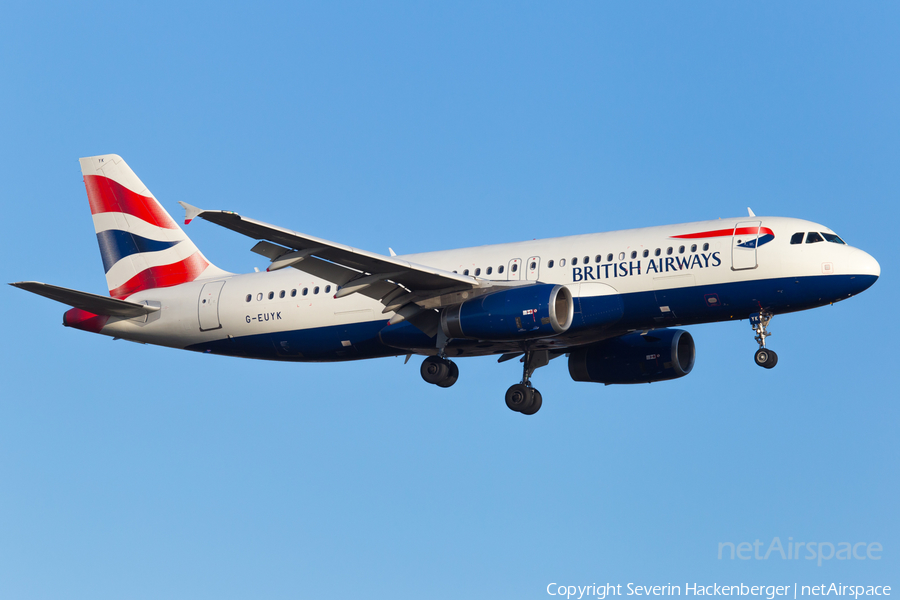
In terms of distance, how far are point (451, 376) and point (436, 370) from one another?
0.58 meters

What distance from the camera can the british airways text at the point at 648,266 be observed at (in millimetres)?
32531

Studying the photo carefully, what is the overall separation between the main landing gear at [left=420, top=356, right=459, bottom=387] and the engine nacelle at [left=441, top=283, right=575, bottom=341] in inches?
98.0

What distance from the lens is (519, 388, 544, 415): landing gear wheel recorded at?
37.4m

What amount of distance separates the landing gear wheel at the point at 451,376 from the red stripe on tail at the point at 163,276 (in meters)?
11.0


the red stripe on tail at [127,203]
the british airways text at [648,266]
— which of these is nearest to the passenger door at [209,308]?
the red stripe on tail at [127,203]

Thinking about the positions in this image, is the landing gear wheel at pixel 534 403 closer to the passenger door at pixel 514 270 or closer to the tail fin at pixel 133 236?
the passenger door at pixel 514 270

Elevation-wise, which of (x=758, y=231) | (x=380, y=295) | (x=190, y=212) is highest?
(x=758, y=231)

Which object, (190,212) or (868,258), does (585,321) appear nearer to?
(868,258)

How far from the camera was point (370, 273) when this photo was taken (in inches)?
1287

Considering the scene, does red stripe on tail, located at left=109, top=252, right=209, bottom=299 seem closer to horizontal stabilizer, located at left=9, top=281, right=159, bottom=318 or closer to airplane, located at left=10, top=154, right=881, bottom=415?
airplane, located at left=10, top=154, right=881, bottom=415

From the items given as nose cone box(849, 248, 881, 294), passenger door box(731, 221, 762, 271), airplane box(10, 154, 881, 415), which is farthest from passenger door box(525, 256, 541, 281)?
nose cone box(849, 248, 881, 294)

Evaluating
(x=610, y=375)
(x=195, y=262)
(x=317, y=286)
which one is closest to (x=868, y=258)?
(x=610, y=375)

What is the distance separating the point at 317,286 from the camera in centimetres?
3759

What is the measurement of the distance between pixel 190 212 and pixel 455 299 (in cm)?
958
